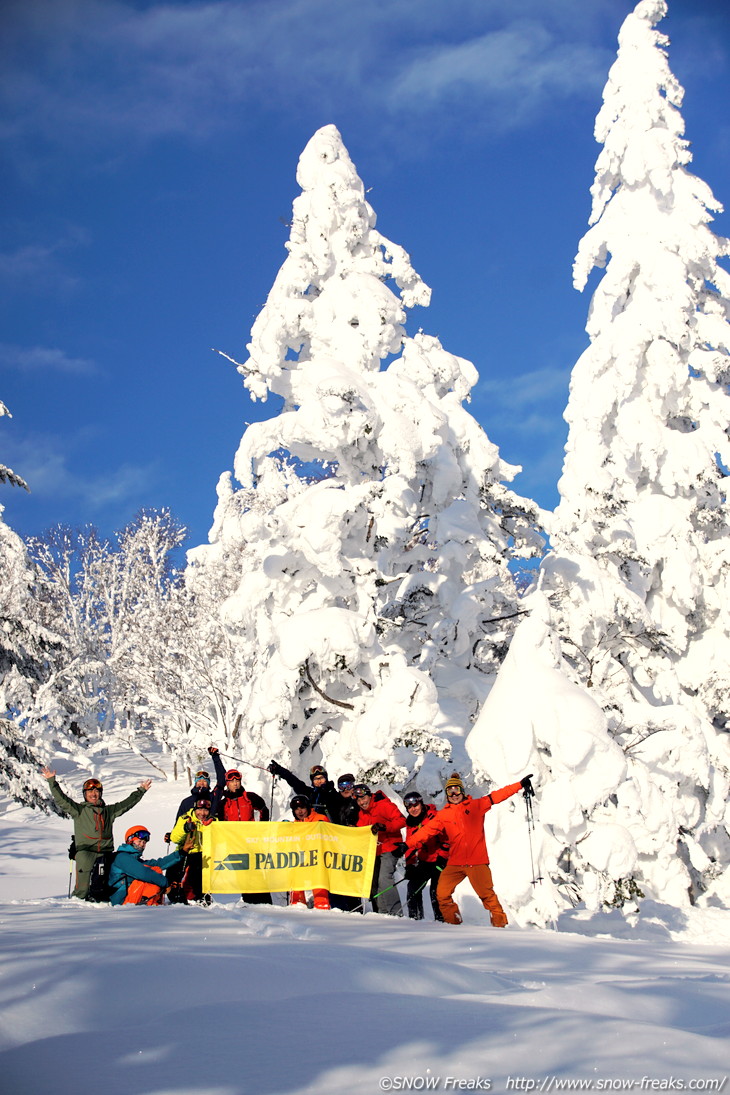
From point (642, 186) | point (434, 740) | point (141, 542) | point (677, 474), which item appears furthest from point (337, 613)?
point (141, 542)

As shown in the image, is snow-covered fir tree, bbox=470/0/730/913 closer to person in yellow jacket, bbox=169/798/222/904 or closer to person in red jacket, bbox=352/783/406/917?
person in red jacket, bbox=352/783/406/917

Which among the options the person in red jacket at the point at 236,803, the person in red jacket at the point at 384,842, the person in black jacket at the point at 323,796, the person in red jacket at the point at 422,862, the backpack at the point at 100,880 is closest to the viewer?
the backpack at the point at 100,880

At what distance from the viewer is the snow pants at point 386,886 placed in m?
9.91

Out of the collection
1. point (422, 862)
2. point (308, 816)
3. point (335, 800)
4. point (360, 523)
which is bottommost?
point (422, 862)

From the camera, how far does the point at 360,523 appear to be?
572 inches

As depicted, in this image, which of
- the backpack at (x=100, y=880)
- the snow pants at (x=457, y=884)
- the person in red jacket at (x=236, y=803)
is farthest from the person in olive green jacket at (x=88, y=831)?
the snow pants at (x=457, y=884)

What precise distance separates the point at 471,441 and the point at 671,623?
6.62m

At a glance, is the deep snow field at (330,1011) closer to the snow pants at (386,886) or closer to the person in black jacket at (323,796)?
the snow pants at (386,886)

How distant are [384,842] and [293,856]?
3.46 ft

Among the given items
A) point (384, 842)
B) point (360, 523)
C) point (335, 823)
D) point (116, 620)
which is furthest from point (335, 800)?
point (116, 620)

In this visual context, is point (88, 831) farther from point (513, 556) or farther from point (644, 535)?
point (644, 535)

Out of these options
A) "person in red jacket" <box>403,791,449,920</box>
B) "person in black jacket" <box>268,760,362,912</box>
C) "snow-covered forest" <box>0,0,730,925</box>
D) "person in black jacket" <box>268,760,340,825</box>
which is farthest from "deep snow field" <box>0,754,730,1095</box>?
"snow-covered forest" <box>0,0,730,925</box>

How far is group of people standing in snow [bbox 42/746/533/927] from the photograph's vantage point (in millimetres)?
9039

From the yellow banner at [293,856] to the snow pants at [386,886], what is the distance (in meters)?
0.34
